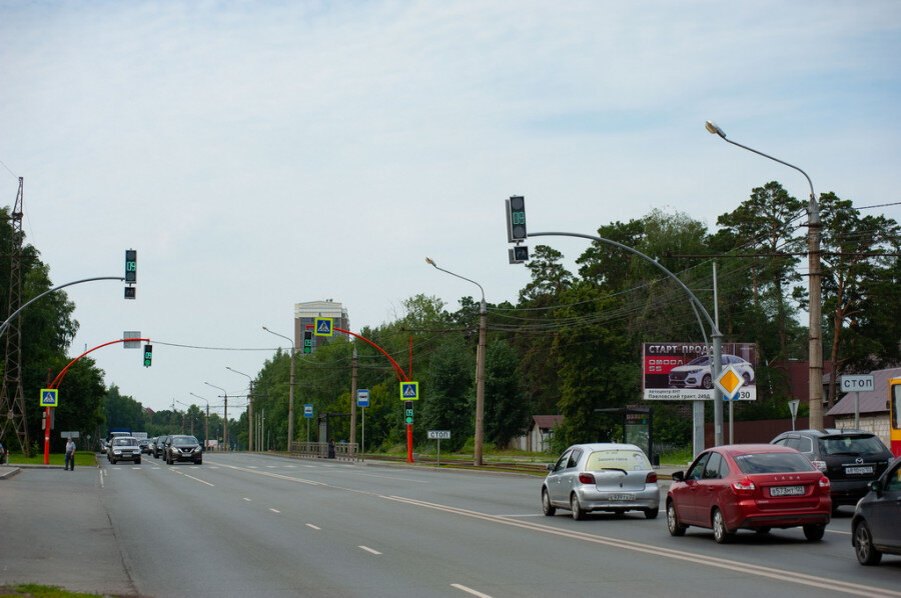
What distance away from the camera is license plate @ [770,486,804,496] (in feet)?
49.3

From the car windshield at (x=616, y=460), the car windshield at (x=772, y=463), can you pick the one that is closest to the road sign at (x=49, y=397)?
the car windshield at (x=616, y=460)

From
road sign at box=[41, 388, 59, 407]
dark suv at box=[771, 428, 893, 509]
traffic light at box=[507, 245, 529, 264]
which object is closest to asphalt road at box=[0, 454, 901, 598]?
dark suv at box=[771, 428, 893, 509]

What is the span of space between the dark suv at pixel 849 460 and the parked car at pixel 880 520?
23.1 ft

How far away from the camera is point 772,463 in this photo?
15.5 metres

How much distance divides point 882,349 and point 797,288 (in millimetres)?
8028

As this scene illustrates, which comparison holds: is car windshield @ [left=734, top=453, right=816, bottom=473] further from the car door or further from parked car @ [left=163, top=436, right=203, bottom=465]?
parked car @ [left=163, top=436, right=203, bottom=465]

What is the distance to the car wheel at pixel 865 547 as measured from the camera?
12.3 metres

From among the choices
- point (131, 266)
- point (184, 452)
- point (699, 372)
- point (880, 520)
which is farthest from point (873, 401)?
point (880, 520)

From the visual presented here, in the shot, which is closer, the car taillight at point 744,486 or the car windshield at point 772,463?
the car taillight at point 744,486

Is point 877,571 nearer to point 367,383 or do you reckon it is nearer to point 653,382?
point 653,382

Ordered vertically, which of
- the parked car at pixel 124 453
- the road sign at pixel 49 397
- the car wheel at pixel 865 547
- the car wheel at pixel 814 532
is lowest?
the parked car at pixel 124 453

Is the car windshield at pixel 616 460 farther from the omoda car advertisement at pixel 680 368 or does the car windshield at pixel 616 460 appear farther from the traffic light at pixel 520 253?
the omoda car advertisement at pixel 680 368

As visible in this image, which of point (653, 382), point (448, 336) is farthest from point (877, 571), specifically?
point (448, 336)

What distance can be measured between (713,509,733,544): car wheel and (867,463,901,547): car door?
11.6 ft
